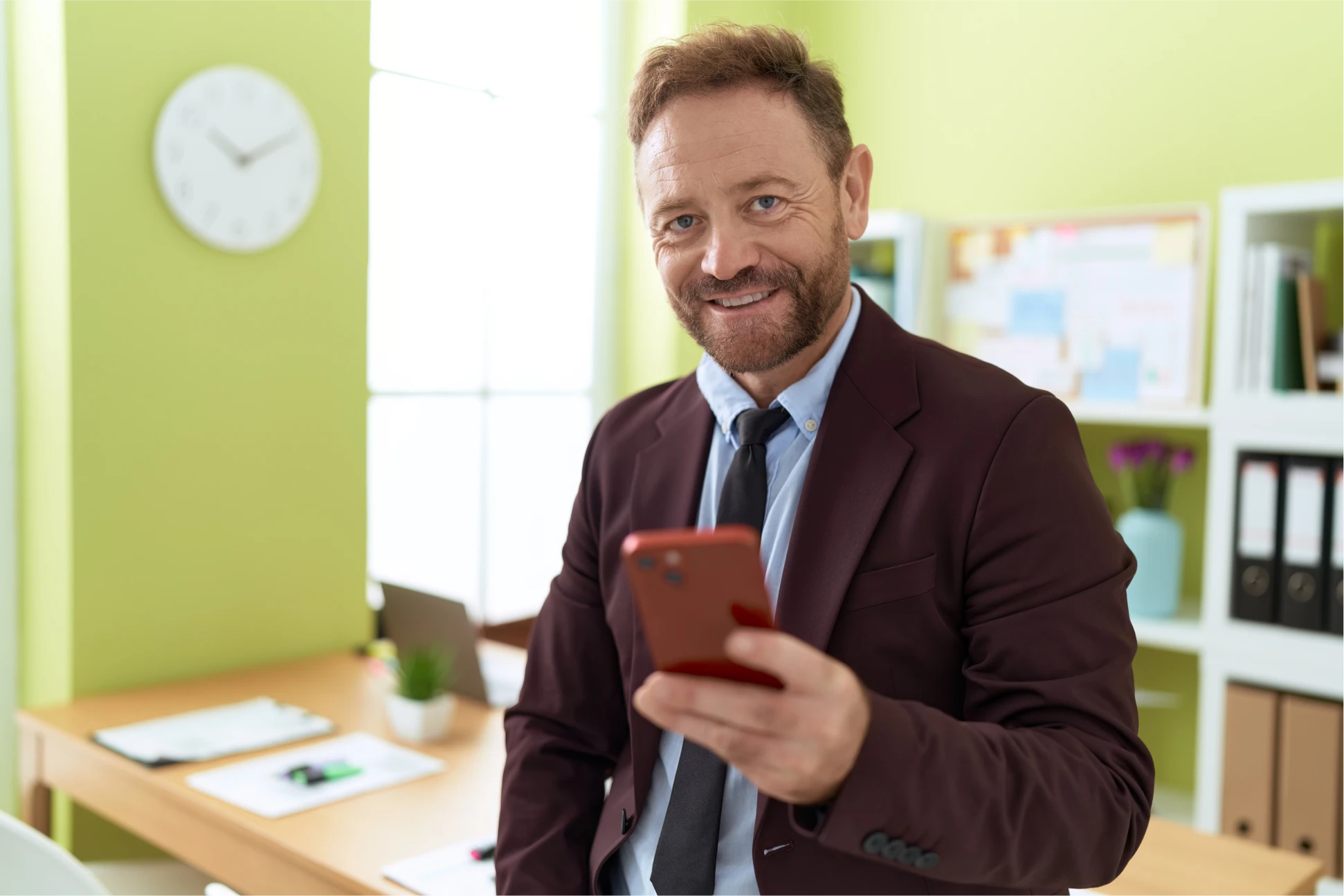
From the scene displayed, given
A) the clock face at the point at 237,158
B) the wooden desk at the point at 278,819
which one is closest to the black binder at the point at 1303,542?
the wooden desk at the point at 278,819

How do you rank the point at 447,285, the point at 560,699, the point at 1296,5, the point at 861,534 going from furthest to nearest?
the point at 447,285
the point at 1296,5
the point at 560,699
the point at 861,534

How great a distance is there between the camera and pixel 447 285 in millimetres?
3219

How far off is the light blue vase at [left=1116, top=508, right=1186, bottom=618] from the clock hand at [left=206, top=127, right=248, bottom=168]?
2.28 m

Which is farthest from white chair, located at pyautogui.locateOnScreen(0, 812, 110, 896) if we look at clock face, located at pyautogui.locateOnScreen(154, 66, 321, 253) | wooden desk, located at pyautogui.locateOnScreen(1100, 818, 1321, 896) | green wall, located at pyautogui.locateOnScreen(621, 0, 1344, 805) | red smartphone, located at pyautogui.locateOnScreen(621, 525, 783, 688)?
green wall, located at pyautogui.locateOnScreen(621, 0, 1344, 805)

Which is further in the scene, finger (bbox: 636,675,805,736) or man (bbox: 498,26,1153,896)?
man (bbox: 498,26,1153,896)

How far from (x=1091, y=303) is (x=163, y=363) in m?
2.25

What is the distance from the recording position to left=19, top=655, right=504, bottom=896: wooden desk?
5.39 ft

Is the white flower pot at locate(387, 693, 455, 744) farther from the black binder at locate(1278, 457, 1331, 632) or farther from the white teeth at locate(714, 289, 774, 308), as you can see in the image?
the black binder at locate(1278, 457, 1331, 632)

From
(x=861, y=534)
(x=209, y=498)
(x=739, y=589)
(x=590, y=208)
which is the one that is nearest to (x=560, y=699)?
(x=861, y=534)

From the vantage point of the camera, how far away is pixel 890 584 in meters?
1.07

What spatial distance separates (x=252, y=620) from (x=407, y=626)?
45cm

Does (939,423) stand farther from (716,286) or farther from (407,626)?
(407,626)

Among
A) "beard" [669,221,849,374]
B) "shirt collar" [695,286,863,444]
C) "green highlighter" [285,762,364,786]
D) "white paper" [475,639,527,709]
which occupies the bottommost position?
"green highlighter" [285,762,364,786]

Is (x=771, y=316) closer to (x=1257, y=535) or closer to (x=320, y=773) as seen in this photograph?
(x=320, y=773)
